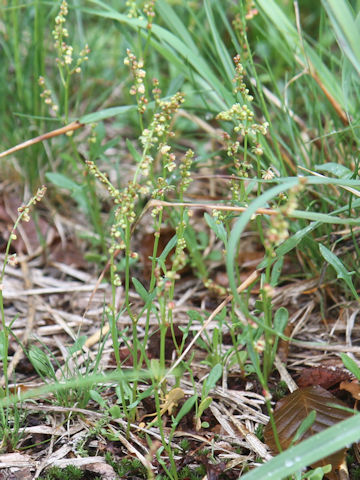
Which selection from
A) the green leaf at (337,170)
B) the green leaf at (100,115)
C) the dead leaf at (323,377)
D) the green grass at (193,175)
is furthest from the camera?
the green leaf at (100,115)

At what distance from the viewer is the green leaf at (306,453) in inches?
46.7

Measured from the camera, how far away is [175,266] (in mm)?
1351

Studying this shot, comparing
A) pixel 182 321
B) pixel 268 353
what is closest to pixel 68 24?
pixel 182 321

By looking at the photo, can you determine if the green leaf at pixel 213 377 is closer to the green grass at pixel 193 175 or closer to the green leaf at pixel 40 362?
the green grass at pixel 193 175

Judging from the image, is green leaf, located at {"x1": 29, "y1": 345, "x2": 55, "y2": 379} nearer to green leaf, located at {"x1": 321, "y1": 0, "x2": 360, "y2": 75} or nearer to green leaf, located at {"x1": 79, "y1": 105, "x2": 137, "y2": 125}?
green leaf, located at {"x1": 79, "y1": 105, "x2": 137, "y2": 125}

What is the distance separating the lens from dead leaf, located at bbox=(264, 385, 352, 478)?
1.64 m

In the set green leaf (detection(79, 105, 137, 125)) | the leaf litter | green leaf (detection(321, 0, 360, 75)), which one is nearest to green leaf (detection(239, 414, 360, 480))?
the leaf litter

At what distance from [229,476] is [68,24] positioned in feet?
8.00

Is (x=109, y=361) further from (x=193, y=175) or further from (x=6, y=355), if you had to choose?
(x=193, y=175)

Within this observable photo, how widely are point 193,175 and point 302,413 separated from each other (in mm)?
1246

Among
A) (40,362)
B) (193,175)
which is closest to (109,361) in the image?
(40,362)

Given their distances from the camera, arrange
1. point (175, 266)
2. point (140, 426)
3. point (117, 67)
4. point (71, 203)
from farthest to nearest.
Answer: point (117, 67) < point (71, 203) < point (140, 426) < point (175, 266)

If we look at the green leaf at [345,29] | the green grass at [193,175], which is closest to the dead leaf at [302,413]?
Result: the green grass at [193,175]

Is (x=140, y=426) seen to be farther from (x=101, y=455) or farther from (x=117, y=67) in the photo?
(x=117, y=67)
